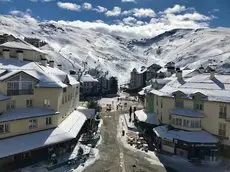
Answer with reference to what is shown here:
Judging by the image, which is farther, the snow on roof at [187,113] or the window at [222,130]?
the snow on roof at [187,113]

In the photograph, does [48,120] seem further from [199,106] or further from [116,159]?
[199,106]

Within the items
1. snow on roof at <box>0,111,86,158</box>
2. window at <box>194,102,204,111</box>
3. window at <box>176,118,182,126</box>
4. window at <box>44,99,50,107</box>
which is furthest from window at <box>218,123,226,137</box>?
window at <box>44,99,50,107</box>

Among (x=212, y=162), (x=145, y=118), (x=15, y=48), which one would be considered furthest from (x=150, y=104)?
(x=15, y=48)

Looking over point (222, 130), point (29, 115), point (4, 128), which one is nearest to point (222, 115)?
point (222, 130)

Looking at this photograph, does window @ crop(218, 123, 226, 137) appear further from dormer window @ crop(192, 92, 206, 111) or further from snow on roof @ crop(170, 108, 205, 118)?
dormer window @ crop(192, 92, 206, 111)

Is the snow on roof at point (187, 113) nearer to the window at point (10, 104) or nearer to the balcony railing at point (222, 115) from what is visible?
the balcony railing at point (222, 115)

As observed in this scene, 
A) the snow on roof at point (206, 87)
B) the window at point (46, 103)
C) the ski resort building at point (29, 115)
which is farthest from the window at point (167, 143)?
the window at point (46, 103)
